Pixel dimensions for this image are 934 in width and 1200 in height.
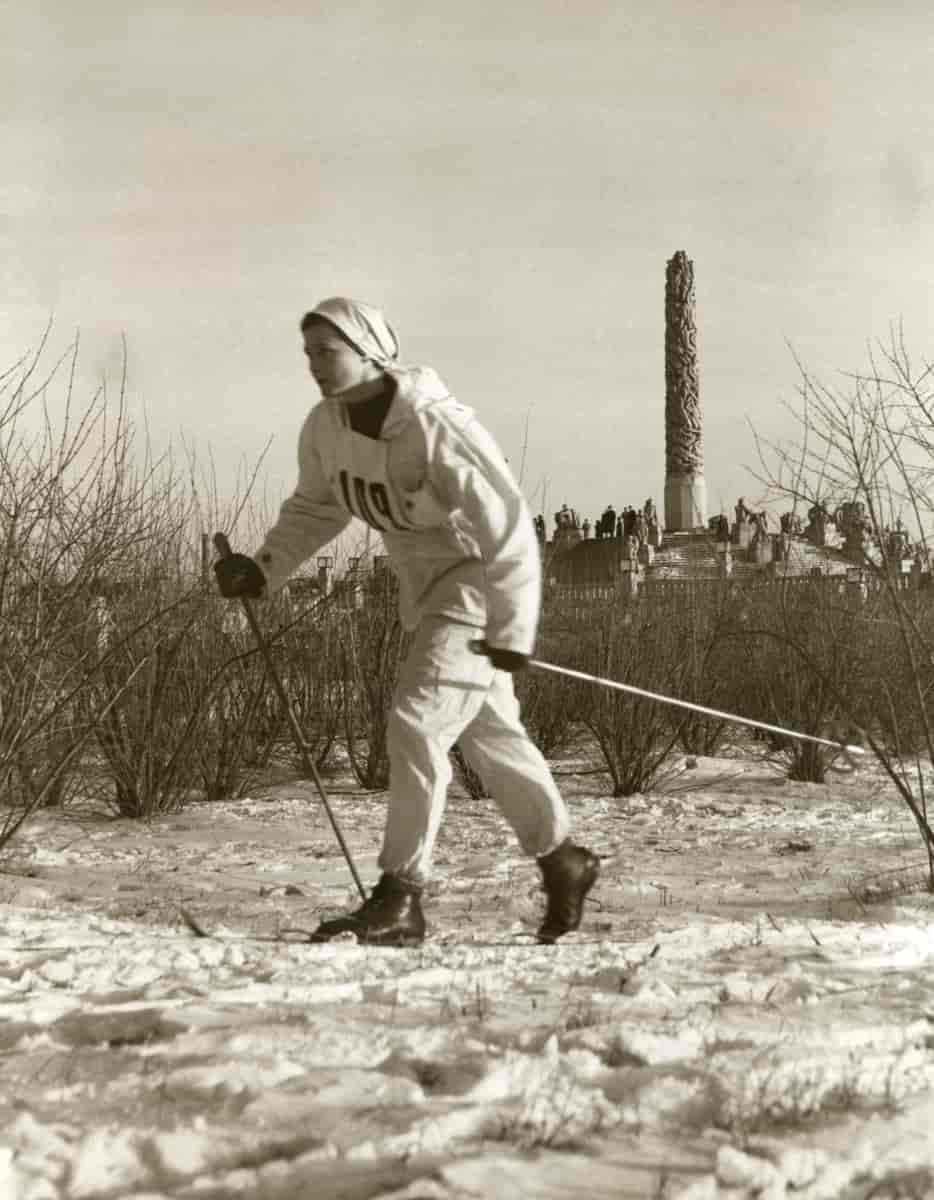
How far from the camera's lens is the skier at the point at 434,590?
3.36m

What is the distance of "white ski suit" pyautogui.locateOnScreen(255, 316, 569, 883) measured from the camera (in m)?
3.37

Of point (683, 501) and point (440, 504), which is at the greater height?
point (683, 501)

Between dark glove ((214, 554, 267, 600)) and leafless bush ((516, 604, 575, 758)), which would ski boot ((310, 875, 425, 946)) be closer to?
dark glove ((214, 554, 267, 600))

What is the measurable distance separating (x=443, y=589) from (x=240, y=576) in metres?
0.59

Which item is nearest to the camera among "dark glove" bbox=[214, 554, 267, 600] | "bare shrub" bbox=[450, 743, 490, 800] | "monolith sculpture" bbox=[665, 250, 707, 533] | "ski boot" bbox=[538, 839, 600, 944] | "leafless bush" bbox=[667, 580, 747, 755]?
"ski boot" bbox=[538, 839, 600, 944]

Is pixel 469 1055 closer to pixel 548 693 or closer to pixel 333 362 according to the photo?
pixel 333 362

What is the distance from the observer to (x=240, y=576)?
3.73 m

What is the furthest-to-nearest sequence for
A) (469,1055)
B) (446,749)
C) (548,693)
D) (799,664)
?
Result: 1. (548,693)
2. (799,664)
3. (446,749)
4. (469,1055)

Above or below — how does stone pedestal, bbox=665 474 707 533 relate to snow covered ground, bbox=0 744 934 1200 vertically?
above

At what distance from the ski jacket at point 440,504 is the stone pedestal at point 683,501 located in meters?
36.8

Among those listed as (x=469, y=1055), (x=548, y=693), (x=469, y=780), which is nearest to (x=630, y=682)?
(x=469, y=780)

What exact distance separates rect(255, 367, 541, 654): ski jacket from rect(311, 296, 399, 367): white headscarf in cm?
6

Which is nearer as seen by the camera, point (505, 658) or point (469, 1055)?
point (469, 1055)

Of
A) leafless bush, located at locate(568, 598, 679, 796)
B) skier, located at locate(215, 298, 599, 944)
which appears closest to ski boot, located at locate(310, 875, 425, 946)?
skier, located at locate(215, 298, 599, 944)
